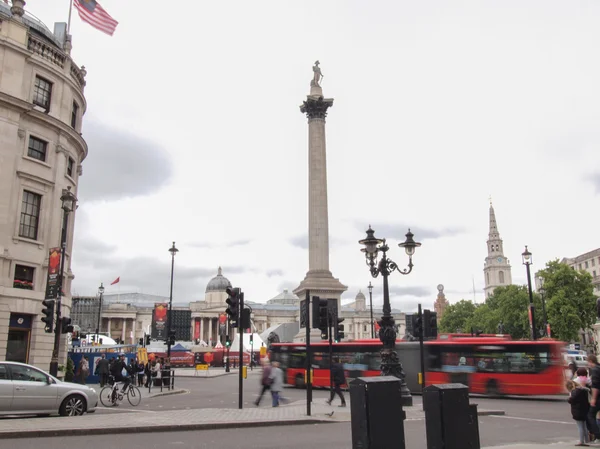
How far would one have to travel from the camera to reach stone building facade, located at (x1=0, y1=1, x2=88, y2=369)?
90.7 feet

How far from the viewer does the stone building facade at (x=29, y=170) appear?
90.7ft

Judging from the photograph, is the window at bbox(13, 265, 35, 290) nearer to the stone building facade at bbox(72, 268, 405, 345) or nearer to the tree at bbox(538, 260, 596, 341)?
the tree at bbox(538, 260, 596, 341)

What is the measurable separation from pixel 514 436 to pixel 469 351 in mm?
15521

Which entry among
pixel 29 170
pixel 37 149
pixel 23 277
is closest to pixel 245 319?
Result: pixel 23 277

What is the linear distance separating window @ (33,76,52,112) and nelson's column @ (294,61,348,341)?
22323mm

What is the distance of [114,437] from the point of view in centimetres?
1256

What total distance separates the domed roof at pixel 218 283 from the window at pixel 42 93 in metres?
133

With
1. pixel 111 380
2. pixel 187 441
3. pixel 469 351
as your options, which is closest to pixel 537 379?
pixel 469 351

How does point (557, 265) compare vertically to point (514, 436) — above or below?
above

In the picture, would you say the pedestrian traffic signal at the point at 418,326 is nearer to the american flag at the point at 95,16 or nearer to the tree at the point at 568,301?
the american flag at the point at 95,16

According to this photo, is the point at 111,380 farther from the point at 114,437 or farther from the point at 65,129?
the point at 114,437

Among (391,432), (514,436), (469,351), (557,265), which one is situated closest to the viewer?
(391,432)

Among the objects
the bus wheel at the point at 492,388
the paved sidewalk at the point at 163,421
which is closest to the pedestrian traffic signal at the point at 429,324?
the paved sidewalk at the point at 163,421

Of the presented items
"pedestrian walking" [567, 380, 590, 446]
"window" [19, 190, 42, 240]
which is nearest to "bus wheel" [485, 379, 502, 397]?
"pedestrian walking" [567, 380, 590, 446]
